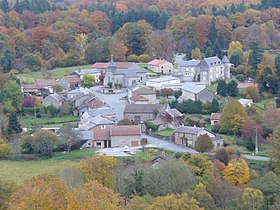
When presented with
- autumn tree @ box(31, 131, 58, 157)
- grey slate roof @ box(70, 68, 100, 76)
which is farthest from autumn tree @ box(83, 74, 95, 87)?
autumn tree @ box(31, 131, 58, 157)

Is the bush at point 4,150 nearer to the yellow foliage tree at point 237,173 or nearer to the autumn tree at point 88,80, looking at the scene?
the yellow foliage tree at point 237,173

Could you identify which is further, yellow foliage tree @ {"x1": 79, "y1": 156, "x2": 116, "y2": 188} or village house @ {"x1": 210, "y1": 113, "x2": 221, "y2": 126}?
village house @ {"x1": 210, "y1": 113, "x2": 221, "y2": 126}

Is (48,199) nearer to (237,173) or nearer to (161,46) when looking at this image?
(237,173)

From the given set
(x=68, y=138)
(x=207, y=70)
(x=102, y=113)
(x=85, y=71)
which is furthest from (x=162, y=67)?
(x=68, y=138)

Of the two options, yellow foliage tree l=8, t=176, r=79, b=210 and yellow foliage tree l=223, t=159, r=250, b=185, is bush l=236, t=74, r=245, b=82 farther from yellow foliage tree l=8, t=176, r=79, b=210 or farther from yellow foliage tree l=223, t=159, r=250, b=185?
yellow foliage tree l=8, t=176, r=79, b=210

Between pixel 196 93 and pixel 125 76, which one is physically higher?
pixel 125 76

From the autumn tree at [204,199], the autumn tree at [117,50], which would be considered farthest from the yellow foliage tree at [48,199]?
the autumn tree at [117,50]
